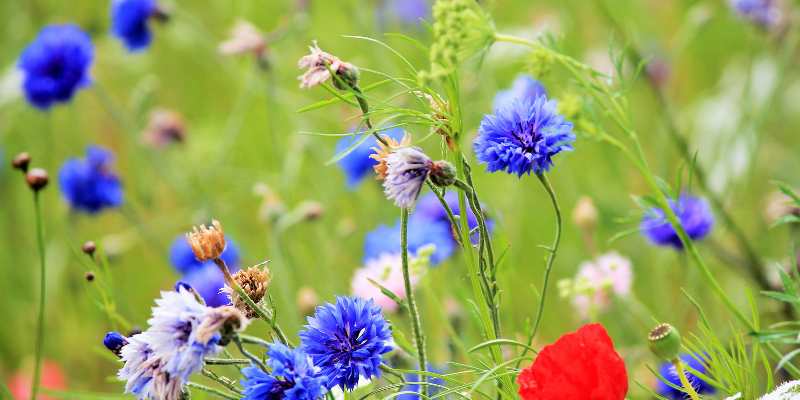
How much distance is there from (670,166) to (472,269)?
3.29 ft

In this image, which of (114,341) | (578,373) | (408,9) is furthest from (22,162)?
(408,9)

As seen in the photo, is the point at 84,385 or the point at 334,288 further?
the point at 84,385

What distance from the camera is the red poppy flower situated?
1.55 ft

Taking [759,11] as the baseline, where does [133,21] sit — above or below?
above

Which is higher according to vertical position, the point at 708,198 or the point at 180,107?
the point at 180,107

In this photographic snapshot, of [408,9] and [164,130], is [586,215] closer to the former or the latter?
[164,130]

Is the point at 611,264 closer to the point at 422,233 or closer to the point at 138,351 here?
the point at 422,233

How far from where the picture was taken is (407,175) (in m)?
0.47

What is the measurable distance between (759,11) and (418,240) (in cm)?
55

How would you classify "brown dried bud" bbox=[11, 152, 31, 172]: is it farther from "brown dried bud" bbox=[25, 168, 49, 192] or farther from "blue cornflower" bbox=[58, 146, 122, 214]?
"blue cornflower" bbox=[58, 146, 122, 214]

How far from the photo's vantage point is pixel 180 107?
1832mm

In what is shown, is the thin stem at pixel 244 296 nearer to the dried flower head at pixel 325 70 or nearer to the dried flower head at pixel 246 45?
the dried flower head at pixel 325 70

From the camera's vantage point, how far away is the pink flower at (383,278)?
823 millimetres

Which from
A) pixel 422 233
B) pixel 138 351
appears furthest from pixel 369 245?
pixel 138 351
